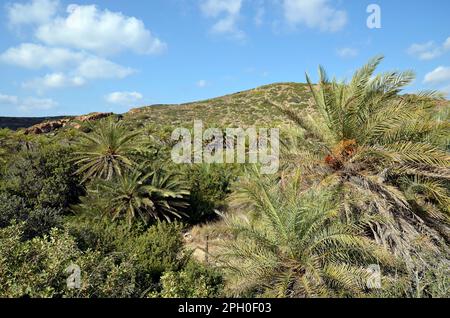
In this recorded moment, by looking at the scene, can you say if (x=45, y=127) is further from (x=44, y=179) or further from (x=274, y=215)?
(x=274, y=215)

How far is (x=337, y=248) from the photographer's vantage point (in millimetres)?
6047

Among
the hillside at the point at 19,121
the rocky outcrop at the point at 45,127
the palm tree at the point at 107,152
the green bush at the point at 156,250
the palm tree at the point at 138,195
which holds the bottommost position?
the green bush at the point at 156,250

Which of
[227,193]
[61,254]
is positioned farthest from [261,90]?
[61,254]

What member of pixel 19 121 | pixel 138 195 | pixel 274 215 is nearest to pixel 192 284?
pixel 274 215

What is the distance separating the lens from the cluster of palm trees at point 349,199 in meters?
5.92

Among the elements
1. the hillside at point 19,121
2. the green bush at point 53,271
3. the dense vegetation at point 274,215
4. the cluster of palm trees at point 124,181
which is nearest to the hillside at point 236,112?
the hillside at point 19,121

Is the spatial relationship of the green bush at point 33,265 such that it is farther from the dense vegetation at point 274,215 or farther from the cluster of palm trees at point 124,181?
the cluster of palm trees at point 124,181

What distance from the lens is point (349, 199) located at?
23.2 ft

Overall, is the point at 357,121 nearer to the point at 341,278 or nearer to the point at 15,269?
the point at 341,278

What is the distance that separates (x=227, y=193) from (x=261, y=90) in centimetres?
4485

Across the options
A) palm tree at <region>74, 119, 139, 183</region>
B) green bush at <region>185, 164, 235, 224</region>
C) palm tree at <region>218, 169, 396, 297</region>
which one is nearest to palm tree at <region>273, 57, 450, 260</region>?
palm tree at <region>218, 169, 396, 297</region>

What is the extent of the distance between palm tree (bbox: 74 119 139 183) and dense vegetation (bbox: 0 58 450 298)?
4 centimetres

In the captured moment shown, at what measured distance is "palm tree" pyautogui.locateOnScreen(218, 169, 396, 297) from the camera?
221 inches

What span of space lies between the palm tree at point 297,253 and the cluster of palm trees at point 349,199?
17 millimetres
